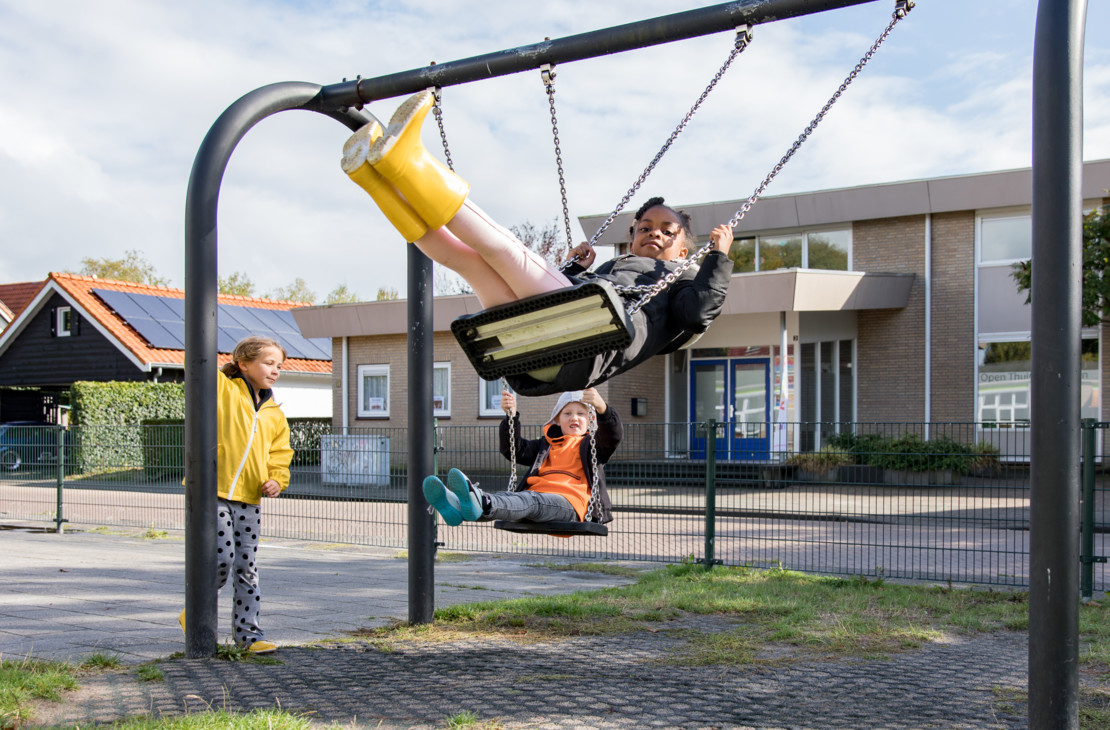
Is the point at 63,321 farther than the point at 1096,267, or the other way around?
the point at 63,321

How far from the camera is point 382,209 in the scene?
3.48 meters

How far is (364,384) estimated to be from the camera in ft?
89.7

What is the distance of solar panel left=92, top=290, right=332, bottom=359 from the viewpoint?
1201 inches

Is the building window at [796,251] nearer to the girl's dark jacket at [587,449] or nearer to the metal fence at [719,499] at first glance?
Answer: the metal fence at [719,499]

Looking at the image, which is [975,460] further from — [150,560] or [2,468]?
[2,468]

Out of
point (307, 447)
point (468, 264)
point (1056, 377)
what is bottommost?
point (307, 447)

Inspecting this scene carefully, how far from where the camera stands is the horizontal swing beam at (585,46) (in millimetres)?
4430

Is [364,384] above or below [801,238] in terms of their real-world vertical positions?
below

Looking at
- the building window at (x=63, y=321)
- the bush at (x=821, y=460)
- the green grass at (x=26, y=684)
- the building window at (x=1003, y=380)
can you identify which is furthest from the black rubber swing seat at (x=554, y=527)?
the building window at (x=63, y=321)

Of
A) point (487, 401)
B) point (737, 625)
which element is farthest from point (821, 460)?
point (487, 401)

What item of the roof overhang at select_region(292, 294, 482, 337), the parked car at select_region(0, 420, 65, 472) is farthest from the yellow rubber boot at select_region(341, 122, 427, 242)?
the roof overhang at select_region(292, 294, 482, 337)

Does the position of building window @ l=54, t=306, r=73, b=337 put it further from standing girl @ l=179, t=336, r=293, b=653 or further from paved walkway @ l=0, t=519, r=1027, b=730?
standing girl @ l=179, t=336, r=293, b=653

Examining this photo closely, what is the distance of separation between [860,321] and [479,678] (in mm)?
20998

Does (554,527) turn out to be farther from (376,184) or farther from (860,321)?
(860,321)
